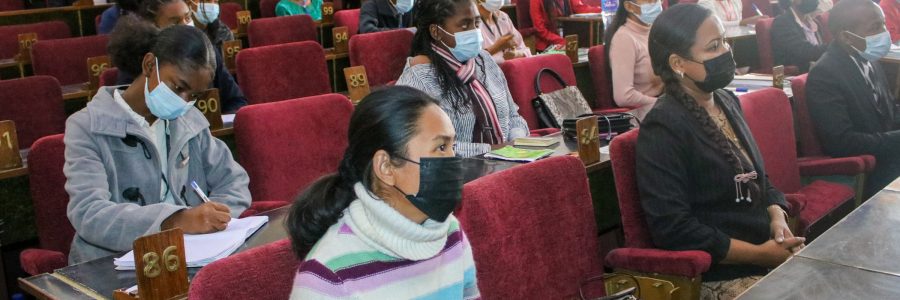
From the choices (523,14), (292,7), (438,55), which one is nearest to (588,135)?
(438,55)

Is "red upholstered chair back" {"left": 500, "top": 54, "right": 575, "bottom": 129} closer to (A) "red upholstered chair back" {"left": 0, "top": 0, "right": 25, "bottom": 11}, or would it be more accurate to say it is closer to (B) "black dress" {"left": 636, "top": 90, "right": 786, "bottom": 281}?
(B) "black dress" {"left": 636, "top": 90, "right": 786, "bottom": 281}

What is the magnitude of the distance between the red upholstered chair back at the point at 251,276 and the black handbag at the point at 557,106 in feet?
7.31

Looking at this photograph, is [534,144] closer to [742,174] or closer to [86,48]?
[742,174]

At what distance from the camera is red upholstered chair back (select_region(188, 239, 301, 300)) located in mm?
1388

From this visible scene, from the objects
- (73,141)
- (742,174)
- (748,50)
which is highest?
(73,141)

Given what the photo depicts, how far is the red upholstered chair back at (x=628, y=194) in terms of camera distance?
2252 millimetres

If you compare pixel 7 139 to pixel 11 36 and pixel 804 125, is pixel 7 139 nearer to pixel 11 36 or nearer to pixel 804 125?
pixel 804 125

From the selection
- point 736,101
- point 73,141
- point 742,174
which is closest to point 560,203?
point 742,174

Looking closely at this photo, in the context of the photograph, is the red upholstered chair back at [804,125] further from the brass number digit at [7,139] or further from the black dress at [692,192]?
the brass number digit at [7,139]

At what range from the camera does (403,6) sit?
5.68m

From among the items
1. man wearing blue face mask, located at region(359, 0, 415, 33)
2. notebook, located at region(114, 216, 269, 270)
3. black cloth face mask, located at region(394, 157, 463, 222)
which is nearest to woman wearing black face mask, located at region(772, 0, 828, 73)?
man wearing blue face mask, located at region(359, 0, 415, 33)

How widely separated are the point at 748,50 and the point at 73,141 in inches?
198

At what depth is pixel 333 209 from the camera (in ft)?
4.80

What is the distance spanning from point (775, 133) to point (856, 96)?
0.76 m
